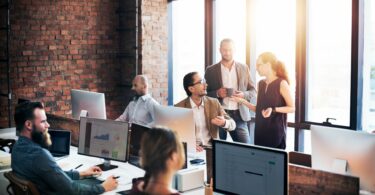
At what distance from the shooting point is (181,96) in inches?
323

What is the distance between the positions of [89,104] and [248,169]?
108 inches

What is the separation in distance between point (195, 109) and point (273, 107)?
30.4 inches

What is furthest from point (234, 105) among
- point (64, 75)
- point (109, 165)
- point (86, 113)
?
point (64, 75)

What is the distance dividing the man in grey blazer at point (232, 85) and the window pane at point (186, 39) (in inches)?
62.4

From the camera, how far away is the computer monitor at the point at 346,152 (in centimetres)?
312

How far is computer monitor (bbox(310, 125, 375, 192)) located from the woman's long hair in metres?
1.17

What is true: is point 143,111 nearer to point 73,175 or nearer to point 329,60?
point 73,175

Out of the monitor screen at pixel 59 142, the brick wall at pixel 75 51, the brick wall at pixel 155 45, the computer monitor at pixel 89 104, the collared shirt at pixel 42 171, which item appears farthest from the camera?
the brick wall at pixel 155 45

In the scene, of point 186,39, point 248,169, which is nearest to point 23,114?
point 248,169

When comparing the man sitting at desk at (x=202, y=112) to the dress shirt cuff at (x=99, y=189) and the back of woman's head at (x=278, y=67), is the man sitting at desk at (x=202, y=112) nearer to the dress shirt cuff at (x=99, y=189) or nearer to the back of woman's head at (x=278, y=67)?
the back of woman's head at (x=278, y=67)

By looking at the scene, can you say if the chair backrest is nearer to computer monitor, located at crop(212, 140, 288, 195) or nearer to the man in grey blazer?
computer monitor, located at crop(212, 140, 288, 195)

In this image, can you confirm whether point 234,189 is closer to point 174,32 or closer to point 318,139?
point 318,139

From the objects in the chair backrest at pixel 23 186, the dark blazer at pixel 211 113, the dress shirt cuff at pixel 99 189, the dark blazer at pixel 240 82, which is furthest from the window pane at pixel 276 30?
the chair backrest at pixel 23 186

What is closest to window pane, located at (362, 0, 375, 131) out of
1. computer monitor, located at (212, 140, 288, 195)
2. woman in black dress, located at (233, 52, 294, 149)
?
woman in black dress, located at (233, 52, 294, 149)
